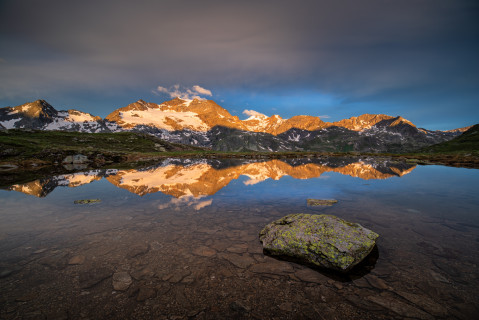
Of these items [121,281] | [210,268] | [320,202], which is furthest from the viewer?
[320,202]

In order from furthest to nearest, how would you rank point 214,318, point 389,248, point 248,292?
point 389,248
point 248,292
point 214,318

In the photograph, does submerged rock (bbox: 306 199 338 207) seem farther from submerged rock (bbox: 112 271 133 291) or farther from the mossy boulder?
submerged rock (bbox: 112 271 133 291)

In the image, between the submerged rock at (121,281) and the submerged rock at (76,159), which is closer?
the submerged rock at (121,281)

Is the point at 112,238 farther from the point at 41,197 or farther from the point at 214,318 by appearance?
the point at 41,197

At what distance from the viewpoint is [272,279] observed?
7512mm

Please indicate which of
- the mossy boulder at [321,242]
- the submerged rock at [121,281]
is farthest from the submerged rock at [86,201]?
the mossy boulder at [321,242]

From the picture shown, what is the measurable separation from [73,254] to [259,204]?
12002 mm

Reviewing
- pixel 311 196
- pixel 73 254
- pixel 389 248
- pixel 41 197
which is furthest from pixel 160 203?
pixel 389 248

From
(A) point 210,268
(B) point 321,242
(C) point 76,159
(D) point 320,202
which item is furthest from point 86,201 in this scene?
(C) point 76,159

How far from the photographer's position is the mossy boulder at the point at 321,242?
807cm

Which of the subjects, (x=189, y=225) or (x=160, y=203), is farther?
(x=160, y=203)

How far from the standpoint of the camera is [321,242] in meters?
8.70

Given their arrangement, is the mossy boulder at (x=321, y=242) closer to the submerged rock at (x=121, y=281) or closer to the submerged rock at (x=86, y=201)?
the submerged rock at (x=121, y=281)

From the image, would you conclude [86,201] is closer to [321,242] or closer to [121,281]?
[121,281]
